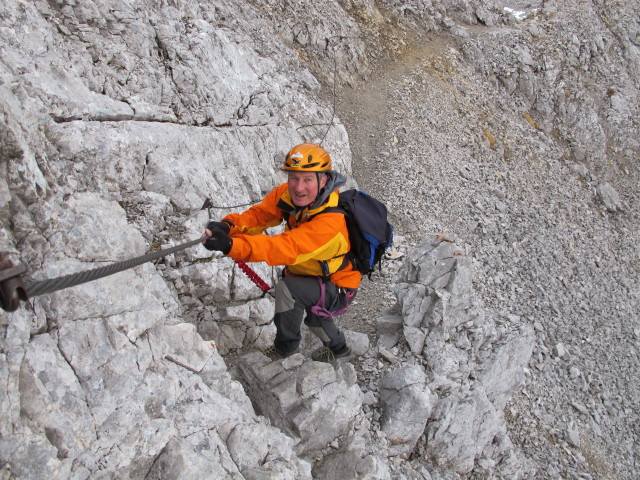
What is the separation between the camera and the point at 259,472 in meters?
4.37

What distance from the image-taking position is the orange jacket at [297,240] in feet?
15.1

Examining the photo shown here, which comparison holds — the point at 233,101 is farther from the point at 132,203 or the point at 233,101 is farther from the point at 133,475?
the point at 133,475

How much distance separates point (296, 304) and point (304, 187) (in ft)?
5.72

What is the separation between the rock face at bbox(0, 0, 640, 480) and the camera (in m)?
4.03

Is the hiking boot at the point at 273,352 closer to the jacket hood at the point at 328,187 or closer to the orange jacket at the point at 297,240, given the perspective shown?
the orange jacket at the point at 297,240

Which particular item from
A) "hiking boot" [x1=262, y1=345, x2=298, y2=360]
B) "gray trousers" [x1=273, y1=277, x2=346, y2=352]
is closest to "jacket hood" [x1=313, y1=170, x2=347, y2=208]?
"gray trousers" [x1=273, y1=277, x2=346, y2=352]

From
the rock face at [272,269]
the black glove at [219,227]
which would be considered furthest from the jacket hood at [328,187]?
the rock face at [272,269]

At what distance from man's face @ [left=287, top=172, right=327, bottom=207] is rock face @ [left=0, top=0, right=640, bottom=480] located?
2.09 m

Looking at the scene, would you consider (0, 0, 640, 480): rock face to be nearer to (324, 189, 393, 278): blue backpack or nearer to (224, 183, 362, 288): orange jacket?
(224, 183, 362, 288): orange jacket

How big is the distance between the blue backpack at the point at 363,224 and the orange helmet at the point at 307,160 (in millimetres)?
575

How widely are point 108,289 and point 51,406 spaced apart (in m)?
1.30

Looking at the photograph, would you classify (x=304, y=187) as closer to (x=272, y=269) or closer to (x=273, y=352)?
(x=273, y=352)

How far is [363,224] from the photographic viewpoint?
548 centimetres

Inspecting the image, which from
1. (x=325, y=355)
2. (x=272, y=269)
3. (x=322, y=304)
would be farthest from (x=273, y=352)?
(x=272, y=269)
